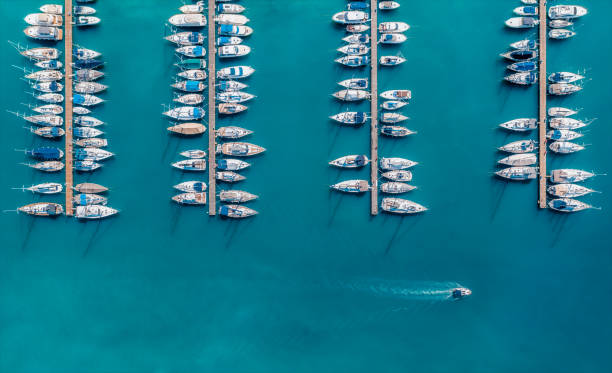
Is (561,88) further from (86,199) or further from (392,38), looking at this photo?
(86,199)

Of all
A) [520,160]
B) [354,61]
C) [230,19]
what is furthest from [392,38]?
[520,160]

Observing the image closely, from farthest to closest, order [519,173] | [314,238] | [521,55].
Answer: [314,238] < [519,173] < [521,55]

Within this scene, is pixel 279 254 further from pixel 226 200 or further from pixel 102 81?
pixel 102 81

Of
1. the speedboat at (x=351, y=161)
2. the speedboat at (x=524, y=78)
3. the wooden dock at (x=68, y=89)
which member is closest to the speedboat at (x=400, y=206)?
the speedboat at (x=351, y=161)

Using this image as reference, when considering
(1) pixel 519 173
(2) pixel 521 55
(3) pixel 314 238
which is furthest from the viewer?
(3) pixel 314 238

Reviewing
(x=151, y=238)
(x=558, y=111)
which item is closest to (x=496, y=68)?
(x=558, y=111)

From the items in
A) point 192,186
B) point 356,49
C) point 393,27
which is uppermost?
point 393,27

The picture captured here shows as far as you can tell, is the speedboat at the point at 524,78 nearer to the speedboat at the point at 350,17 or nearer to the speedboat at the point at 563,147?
the speedboat at the point at 563,147

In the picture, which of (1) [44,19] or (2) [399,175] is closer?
(1) [44,19]
